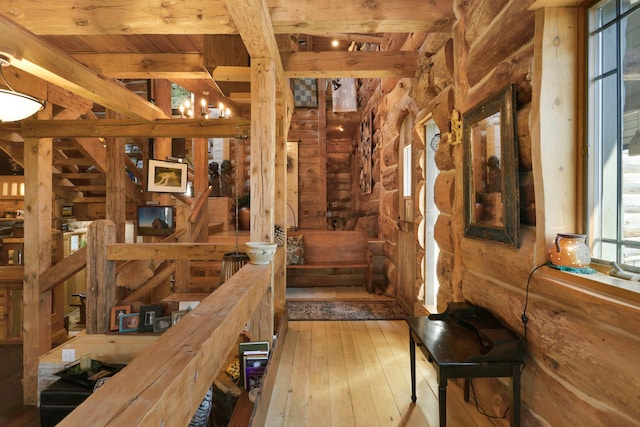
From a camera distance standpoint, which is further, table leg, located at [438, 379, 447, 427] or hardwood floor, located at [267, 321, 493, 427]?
hardwood floor, located at [267, 321, 493, 427]

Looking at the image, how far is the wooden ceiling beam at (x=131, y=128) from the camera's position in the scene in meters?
3.12

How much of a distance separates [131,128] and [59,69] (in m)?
1.15

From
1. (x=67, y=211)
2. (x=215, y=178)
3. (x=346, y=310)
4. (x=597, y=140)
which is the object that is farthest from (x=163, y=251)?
(x=215, y=178)

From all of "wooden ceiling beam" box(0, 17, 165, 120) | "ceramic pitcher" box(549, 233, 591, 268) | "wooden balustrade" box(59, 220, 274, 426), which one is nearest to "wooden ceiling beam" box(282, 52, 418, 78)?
"wooden ceiling beam" box(0, 17, 165, 120)

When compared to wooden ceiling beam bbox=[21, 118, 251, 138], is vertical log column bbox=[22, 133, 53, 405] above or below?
below

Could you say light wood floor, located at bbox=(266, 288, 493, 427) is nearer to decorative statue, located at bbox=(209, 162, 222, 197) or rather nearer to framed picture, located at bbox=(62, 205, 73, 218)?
framed picture, located at bbox=(62, 205, 73, 218)

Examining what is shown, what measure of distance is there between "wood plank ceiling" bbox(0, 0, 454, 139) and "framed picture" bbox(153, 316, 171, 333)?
213 cm

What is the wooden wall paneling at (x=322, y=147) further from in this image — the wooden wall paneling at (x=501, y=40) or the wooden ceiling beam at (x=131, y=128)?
the wooden wall paneling at (x=501, y=40)

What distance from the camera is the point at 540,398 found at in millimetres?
1399

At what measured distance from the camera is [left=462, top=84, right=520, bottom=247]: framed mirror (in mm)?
1518

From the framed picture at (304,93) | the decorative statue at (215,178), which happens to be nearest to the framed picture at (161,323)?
the framed picture at (304,93)

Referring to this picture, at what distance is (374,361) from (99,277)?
2694 millimetres

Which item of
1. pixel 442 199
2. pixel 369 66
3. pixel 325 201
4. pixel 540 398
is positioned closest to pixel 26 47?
pixel 369 66

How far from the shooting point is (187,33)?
2.10 m
